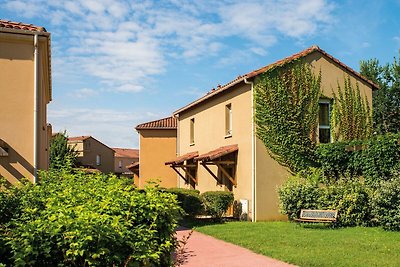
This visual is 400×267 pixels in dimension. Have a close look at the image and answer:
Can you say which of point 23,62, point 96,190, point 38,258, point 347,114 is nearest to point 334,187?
point 347,114

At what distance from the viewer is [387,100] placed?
3294 cm

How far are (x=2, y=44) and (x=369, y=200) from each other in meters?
12.2

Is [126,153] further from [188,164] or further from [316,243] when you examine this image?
[316,243]

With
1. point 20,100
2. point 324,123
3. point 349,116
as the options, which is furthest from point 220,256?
point 349,116

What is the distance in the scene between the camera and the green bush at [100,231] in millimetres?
3527

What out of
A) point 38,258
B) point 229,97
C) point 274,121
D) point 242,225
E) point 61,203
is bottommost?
point 242,225

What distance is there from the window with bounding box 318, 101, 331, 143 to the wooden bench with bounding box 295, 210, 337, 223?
15.8ft

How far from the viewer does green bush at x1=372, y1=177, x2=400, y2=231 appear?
1310 centimetres

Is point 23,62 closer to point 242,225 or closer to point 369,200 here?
point 242,225

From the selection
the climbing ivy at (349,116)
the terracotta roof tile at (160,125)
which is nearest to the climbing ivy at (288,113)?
the climbing ivy at (349,116)

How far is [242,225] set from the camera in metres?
15.4

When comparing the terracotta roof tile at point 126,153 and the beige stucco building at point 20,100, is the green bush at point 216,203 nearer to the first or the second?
the beige stucco building at point 20,100

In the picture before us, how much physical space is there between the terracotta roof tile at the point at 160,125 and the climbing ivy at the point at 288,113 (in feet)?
50.5

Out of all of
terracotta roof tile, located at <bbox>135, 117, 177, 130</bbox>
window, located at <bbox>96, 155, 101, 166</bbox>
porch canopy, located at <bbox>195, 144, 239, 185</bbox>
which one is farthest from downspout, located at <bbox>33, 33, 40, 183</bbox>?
window, located at <bbox>96, 155, 101, 166</bbox>
